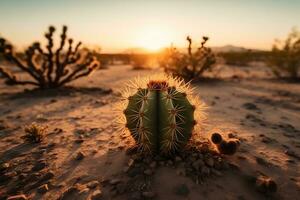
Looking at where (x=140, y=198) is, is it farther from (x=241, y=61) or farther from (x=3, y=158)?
(x=241, y=61)

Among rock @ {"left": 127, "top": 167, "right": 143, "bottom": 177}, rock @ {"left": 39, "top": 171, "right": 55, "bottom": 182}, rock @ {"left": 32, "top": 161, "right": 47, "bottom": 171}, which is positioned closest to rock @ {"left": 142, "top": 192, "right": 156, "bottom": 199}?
rock @ {"left": 127, "top": 167, "right": 143, "bottom": 177}

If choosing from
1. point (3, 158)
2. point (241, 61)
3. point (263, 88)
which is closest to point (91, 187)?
point (3, 158)

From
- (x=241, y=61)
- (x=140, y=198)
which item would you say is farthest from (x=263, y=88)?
(x=241, y=61)

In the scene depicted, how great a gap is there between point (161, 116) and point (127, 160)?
72 centimetres

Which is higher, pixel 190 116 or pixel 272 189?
pixel 190 116

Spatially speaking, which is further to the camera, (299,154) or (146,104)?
(299,154)

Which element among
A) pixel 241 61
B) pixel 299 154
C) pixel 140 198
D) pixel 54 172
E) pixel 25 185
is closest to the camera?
pixel 140 198

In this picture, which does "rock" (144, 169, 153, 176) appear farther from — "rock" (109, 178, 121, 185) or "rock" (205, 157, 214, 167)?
"rock" (205, 157, 214, 167)

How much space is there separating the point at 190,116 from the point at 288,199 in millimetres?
1141

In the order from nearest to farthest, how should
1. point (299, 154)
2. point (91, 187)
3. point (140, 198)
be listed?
1. point (140, 198)
2. point (91, 187)
3. point (299, 154)

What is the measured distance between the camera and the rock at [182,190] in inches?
94.1

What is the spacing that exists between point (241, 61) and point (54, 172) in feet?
65.9

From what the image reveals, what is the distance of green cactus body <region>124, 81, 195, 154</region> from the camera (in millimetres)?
2637

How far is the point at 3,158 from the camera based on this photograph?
342 centimetres
